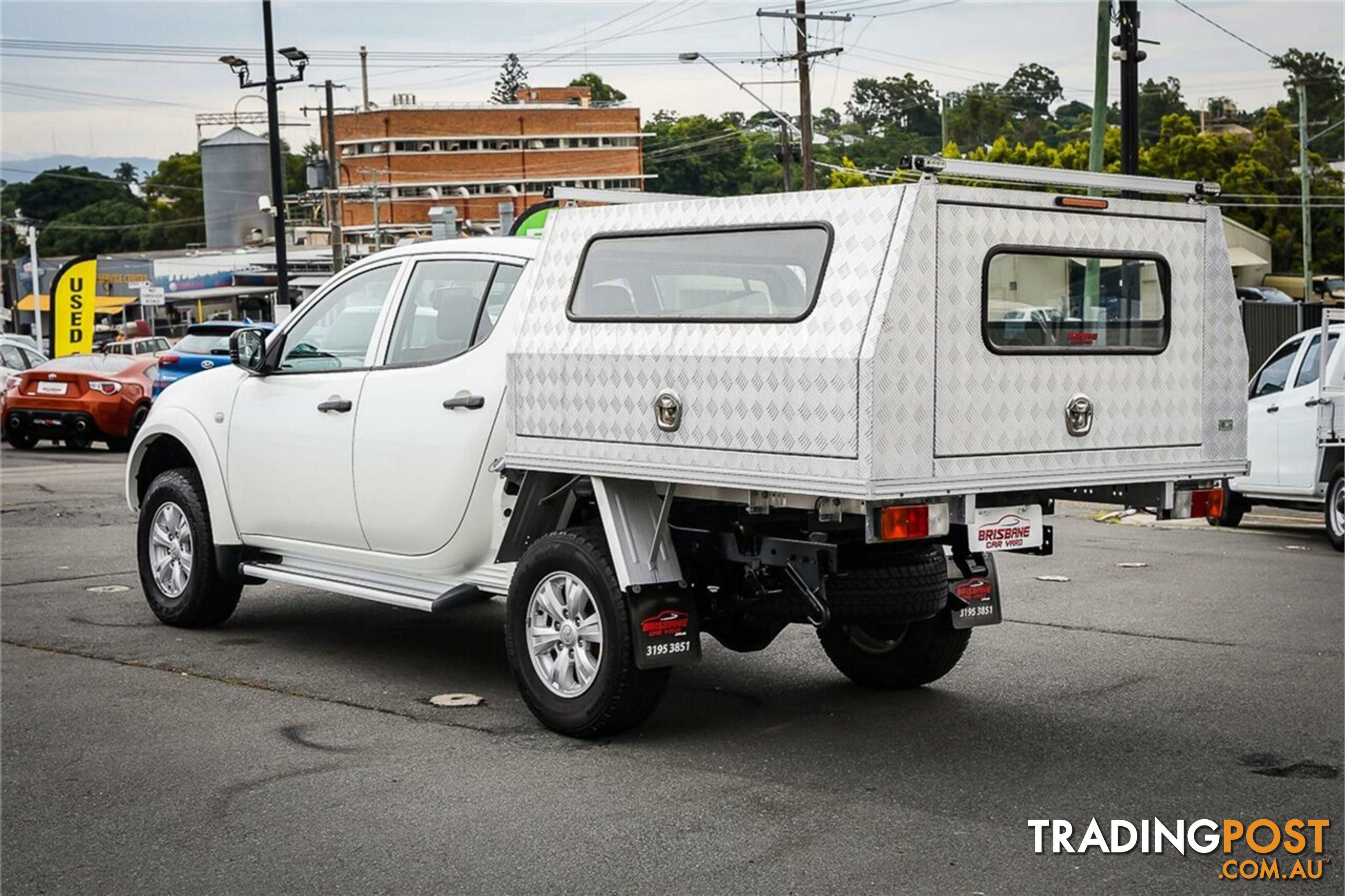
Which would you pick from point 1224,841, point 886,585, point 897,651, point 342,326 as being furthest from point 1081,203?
point 342,326

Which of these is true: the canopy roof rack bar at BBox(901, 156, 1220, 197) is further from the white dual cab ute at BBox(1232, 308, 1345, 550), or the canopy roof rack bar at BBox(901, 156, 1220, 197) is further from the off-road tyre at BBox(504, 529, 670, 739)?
the white dual cab ute at BBox(1232, 308, 1345, 550)

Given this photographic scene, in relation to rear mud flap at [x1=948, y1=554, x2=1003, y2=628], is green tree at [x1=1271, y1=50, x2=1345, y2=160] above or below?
above

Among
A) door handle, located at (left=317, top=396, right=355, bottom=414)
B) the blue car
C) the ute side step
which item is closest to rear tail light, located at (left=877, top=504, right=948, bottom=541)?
the ute side step

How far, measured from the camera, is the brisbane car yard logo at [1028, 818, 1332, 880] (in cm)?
508

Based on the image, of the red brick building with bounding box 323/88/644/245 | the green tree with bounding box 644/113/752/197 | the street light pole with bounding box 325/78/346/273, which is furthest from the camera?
the red brick building with bounding box 323/88/644/245

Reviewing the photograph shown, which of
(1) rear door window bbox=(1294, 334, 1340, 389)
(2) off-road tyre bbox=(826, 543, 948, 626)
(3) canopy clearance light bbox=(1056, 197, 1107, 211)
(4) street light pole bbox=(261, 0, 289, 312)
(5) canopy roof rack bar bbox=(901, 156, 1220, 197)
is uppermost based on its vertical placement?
(4) street light pole bbox=(261, 0, 289, 312)

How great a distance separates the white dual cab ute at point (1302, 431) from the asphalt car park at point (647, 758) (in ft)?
12.2

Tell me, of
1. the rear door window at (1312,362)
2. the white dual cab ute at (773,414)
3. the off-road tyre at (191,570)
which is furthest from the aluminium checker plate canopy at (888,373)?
the rear door window at (1312,362)

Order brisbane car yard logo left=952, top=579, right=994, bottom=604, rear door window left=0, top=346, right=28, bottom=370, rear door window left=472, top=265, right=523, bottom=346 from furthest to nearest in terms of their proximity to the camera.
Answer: rear door window left=0, top=346, right=28, bottom=370 < rear door window left=472, top=265, right=523, bottom=346 < brisbane car yard logo left=952, top=579, right=994, bottom=604

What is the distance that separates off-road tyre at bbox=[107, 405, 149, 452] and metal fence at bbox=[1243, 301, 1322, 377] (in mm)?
16389

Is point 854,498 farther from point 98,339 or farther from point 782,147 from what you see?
point 98,339

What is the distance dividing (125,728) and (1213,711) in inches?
188

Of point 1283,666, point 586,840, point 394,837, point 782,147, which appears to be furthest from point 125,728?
point 782,147

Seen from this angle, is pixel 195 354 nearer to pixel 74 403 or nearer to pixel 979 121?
pixel 74 403
